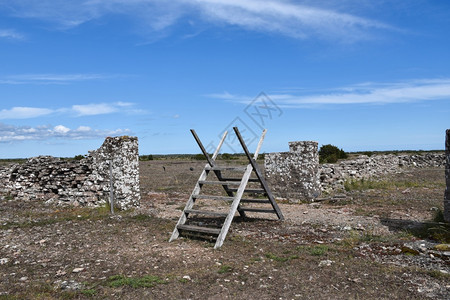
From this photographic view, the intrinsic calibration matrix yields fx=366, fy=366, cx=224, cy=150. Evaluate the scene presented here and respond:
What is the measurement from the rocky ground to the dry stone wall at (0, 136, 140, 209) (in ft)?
2.78

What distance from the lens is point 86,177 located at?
36.9 ft

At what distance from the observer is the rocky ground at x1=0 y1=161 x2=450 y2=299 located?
4.61 meters

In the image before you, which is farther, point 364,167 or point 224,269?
point 364,167

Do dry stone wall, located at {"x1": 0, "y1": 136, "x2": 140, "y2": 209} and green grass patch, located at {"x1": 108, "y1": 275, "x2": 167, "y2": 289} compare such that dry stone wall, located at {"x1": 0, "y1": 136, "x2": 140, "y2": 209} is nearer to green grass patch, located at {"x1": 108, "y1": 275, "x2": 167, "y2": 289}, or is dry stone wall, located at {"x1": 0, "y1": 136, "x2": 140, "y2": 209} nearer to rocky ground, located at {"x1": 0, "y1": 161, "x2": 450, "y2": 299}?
rocky ground, located at {"x1": 0, "y1": 161, "x2": 450, "y2": 299}

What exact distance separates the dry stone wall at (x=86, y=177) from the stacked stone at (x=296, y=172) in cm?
471

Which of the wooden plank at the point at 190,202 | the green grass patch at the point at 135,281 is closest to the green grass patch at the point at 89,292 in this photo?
the green grass patch at the point at 135,281

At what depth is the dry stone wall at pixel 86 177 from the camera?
10305mm

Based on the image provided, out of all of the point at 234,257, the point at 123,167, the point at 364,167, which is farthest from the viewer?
the point at 364,167

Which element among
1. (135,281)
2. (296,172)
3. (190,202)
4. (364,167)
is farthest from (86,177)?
(364,167)

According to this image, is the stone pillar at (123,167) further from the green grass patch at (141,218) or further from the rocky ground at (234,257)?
the green grass patch at (141,218)

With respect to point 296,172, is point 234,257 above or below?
below

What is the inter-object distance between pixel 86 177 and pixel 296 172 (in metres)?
6.69

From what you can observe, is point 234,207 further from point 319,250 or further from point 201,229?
point 319,250

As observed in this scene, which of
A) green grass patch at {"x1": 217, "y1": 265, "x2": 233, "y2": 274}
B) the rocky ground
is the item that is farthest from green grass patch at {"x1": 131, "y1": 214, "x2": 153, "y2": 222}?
green grass patch at {"x1": 217, "y1": 265, "x2": 233, "y2": 274}
